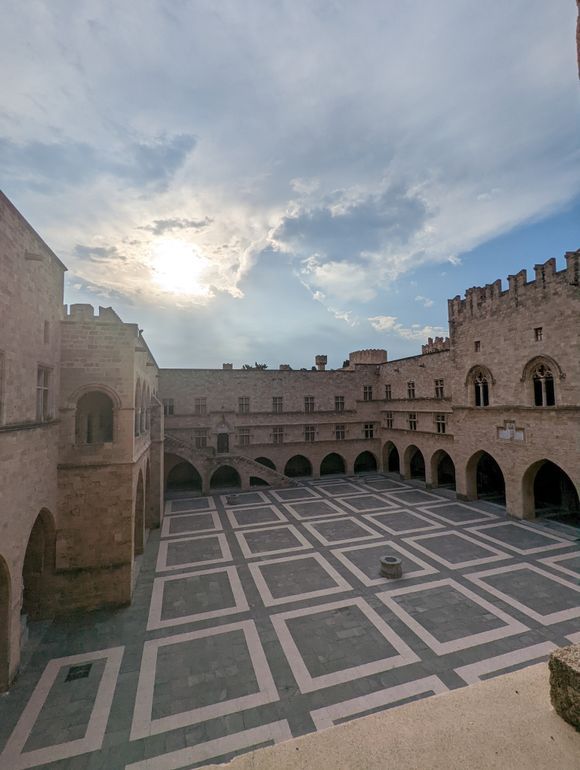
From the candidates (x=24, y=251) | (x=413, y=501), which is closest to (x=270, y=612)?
(x=24, y=251)

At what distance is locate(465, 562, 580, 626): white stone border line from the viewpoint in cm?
1083

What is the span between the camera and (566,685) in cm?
253

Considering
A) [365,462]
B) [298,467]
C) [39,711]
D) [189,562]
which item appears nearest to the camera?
[39,711]

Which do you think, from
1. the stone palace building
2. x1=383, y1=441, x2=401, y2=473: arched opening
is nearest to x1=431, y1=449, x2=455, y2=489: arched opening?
the stone palace building

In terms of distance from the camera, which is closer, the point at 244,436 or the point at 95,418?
the point at 95,418

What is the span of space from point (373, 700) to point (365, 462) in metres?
27.8

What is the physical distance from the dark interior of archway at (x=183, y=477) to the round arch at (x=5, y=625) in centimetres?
2082

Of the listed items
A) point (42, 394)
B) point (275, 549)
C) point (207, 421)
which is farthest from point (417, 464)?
point (42, 394)

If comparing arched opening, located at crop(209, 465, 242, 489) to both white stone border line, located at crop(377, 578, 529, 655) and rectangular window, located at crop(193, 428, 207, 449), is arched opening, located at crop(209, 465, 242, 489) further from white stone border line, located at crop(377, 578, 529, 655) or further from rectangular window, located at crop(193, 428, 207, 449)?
white stone border line, located at crop(377, 578, 529, 655)

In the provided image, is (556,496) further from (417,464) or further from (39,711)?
(39,711)

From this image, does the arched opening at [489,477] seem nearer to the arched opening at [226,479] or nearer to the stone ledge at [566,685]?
the arched opening at [226,479]

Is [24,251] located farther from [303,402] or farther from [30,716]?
[303,402]

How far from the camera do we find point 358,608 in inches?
453

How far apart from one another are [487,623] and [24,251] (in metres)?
16.6
